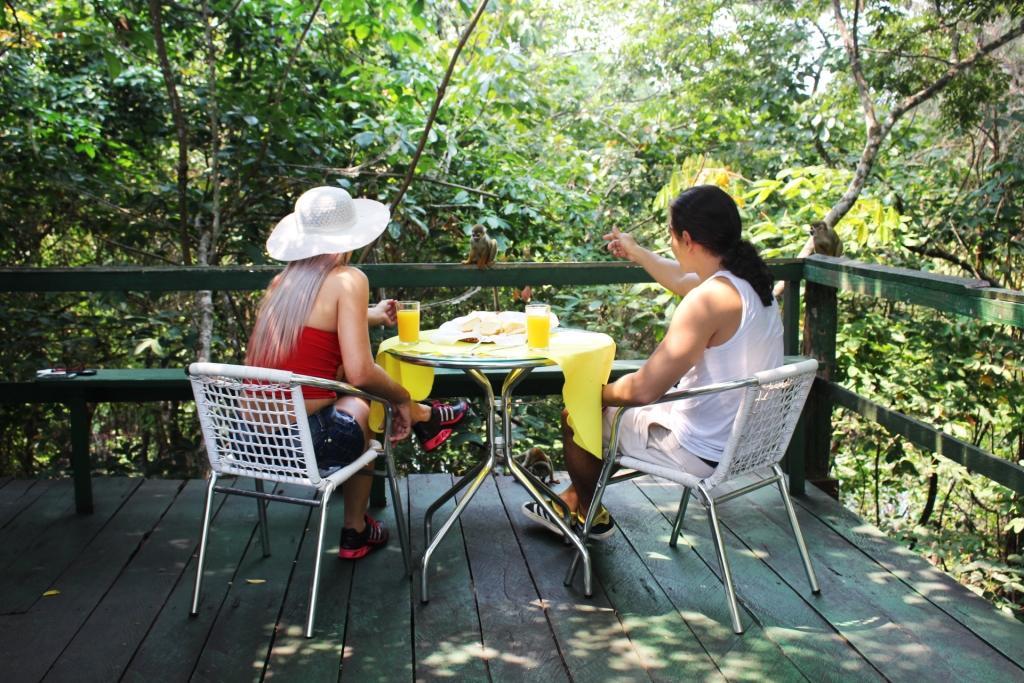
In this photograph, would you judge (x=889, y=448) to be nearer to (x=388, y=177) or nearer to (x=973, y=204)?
(x=973, y=204)

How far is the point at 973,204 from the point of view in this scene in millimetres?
6219

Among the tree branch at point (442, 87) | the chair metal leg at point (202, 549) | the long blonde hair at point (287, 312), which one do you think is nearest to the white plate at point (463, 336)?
the long blonde hair at point (287, 312)

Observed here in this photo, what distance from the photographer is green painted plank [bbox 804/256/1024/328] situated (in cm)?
236

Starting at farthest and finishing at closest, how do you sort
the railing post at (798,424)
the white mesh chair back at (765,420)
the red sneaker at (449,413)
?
the railing post at (798,424)
the red sneaker at (449,413)
the white mesh chair back at (765,420)

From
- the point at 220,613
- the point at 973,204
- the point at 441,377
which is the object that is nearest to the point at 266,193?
the point at 441,377

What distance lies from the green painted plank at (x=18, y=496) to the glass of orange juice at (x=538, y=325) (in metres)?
2.02

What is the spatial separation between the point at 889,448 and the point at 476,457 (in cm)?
264

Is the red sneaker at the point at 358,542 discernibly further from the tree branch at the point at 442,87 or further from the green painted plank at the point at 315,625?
the tree branch at the point at 442,87

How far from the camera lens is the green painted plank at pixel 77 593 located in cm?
218

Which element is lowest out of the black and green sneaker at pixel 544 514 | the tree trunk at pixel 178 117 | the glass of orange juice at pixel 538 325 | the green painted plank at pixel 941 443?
the black and green sneaker at pixel 544 514

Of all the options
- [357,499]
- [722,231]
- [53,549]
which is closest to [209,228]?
[53,549]

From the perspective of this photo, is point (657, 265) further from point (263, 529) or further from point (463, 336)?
point (263, 529)

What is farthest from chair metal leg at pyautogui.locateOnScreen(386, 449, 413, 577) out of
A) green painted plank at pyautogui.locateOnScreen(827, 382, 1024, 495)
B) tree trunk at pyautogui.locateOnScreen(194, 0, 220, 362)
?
tree trunk at pyautogui.locateOnScreen(194, 0, 220, 362)

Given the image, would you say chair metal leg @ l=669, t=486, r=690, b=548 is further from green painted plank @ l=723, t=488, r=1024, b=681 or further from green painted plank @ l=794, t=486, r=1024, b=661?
green painted plank @ l=794, t=486, r=1024, b=661
